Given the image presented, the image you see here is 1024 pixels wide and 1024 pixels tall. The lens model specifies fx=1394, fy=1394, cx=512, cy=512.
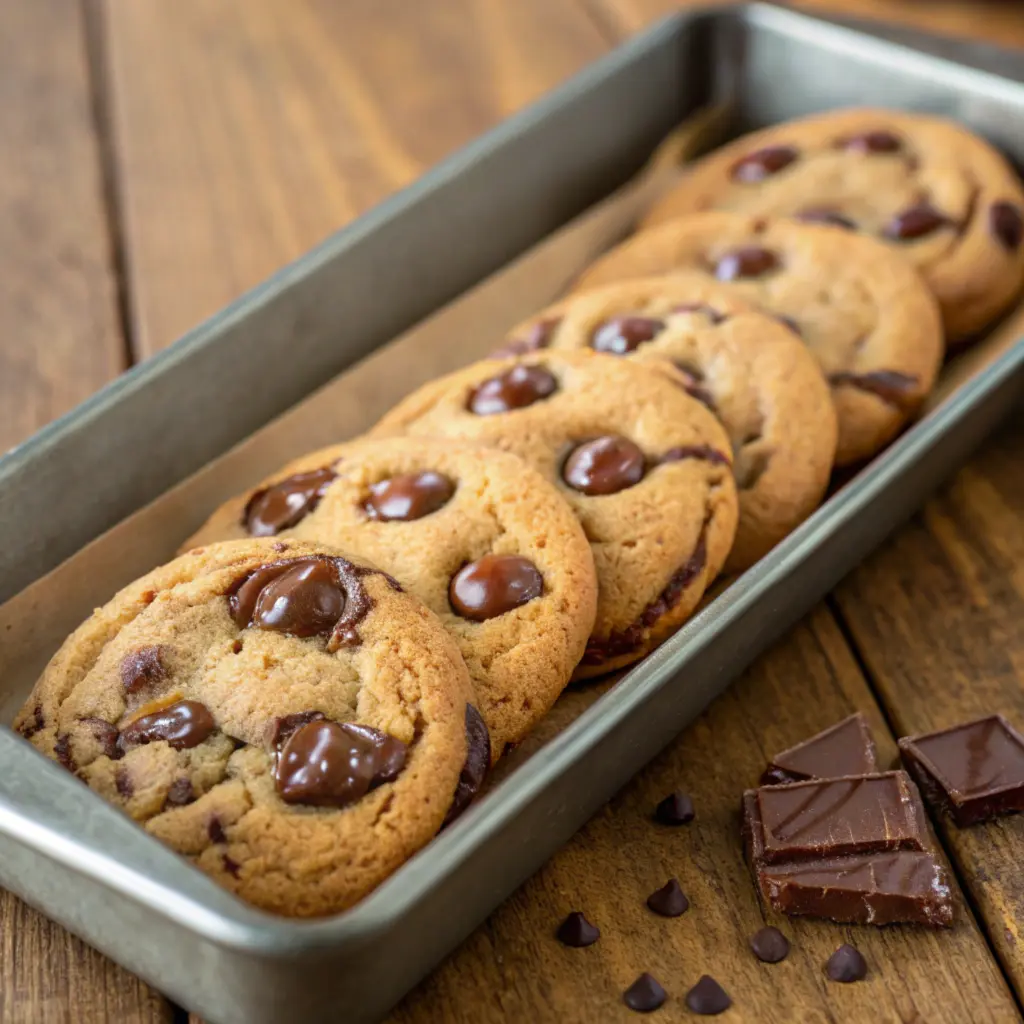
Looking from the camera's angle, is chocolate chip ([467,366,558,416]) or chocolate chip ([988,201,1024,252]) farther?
chocolate chip ([988,201,1024,252])

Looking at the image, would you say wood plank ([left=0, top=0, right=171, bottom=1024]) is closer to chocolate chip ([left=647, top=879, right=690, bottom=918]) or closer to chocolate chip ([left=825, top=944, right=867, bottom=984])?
chocolate chip ([left=647, top=879, right=690, bottom=918])

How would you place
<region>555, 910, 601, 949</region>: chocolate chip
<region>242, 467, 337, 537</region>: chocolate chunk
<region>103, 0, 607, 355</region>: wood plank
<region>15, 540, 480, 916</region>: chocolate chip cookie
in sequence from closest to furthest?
<region>15, 540, 480, 916</region>: chocolate chip cookie
<region>555, 910, 601, 949</region>: chocolate chip
<region>242, 467, 337, 537</region>: chocolate chunk
<region>103, 0, 607, 355</region>: wood plank

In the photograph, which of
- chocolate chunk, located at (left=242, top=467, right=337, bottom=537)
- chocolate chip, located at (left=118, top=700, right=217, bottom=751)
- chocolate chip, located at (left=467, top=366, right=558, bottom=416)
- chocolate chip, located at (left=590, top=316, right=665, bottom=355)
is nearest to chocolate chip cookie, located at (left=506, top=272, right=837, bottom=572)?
chocolate chip, located at (left=590, top=316, right=665, bottom=355)

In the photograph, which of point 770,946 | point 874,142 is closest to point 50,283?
point 874,142

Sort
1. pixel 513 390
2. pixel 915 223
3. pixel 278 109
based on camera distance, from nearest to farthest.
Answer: pixel 513 390
pixel 915 223
pixel 278 109

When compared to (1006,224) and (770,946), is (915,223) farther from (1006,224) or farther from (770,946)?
(770,946)

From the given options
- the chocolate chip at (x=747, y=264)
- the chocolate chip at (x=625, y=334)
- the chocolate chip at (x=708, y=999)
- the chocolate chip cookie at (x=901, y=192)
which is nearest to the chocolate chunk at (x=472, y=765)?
the chocolate chip at (x=708, y=999)

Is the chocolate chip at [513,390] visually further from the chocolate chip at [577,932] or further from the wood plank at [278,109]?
the wood plank at [278,109]
